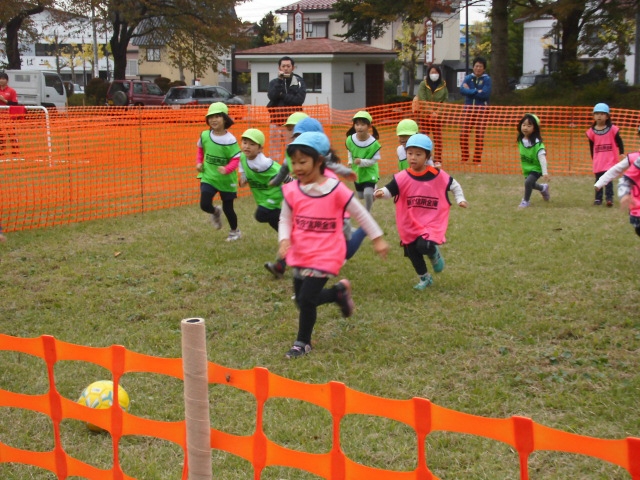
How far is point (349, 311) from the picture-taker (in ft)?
19.8

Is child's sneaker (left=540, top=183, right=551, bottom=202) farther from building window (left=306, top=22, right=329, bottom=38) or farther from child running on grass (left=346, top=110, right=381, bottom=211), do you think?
building window (left=306, top=22, right=329, bottom=38)

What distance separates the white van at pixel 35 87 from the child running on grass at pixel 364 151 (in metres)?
25.3

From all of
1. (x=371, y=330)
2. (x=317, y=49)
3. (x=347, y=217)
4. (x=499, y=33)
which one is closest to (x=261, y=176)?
(x=347, y=217)

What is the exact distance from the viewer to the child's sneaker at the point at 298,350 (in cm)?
576

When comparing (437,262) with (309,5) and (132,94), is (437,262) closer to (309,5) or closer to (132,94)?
(132,94)

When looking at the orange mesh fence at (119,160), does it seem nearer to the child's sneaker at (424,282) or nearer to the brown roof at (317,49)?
the child's sneaker at (424,282)

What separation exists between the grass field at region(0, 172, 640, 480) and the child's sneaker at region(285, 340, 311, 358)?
0.37ft

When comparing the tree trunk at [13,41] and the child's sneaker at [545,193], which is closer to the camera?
the child's sneaker at [545,193]

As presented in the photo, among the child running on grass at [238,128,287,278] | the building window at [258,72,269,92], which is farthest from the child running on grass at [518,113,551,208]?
the building window at [258,72,269,92]

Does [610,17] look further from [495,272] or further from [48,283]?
[48,283]

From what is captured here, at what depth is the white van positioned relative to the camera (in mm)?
33188

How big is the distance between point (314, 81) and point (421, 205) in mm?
33640

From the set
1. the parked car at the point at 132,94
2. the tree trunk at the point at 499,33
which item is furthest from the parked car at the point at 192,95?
the tree trunk at the point at 499,33

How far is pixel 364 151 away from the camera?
10.6 m
